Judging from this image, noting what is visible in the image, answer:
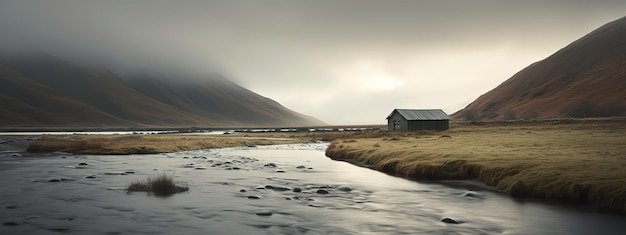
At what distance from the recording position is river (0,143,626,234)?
19.3 meters

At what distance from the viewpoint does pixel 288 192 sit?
96.2 feet

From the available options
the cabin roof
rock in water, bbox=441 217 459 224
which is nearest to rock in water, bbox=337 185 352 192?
rock in water, bbox=441 217 459 224

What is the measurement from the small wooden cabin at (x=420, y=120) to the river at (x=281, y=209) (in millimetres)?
76466

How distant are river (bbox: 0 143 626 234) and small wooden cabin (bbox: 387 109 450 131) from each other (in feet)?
251

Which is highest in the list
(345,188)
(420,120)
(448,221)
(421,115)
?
(421,115)

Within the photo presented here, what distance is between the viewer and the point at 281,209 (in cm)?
2356

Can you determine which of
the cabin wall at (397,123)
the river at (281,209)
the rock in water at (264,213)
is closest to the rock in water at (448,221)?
the river at (281,209)

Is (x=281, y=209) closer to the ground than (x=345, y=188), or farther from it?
closer to the ground

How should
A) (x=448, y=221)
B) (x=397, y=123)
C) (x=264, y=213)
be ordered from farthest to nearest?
1. (x=397, y=123)
2. (x=264, y=213)
3. (x=448, y=221)

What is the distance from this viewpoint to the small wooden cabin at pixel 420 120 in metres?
111

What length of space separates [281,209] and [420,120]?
9216 centimetres

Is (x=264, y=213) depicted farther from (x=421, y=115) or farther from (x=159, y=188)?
(x=421, y=115)

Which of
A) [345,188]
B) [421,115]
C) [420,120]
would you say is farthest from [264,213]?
[421,115]

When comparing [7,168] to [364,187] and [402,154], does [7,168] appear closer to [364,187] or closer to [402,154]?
[364,187]
